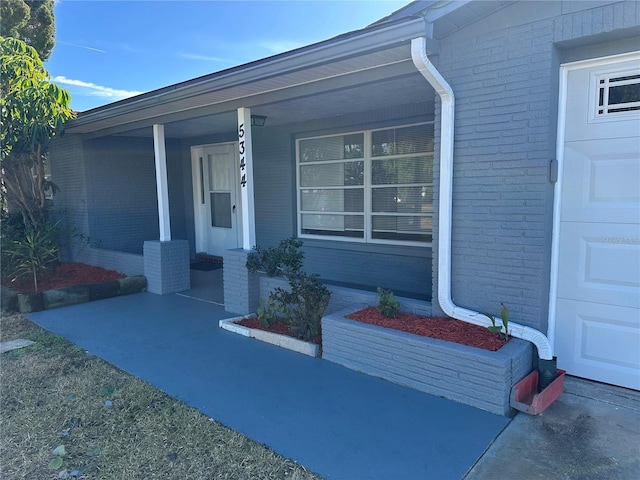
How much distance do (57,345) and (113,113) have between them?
357 cm

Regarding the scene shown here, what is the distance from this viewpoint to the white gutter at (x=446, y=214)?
355 cm

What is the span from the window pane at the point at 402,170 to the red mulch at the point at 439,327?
2.49 m

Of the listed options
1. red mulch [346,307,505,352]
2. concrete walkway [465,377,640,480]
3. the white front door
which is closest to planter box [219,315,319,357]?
red mulch [346,307,505,352]

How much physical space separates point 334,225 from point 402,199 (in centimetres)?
139

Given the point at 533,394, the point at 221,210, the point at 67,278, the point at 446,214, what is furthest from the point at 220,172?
the point at 533,394

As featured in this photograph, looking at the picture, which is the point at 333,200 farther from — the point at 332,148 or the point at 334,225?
the point at 332,148

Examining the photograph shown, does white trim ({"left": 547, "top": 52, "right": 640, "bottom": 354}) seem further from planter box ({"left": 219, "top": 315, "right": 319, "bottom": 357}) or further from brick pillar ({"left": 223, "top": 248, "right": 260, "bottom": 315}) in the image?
brick pillar ({"left": 223, "top": 248, "right": 260, "bottom": 315})

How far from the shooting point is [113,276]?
25.6ft

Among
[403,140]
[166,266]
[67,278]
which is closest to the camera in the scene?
[403,140]

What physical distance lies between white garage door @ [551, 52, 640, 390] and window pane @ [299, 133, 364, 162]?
356 centimetres

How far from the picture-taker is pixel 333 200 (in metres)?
7.31

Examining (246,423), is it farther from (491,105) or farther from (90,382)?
(491,105)

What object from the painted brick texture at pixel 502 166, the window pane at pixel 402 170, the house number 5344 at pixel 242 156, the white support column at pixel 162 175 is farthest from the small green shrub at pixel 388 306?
the white support column at pixel 162 175

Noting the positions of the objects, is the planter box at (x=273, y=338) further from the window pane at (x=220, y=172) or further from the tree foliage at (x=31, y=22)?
the tree foliage at (x=31, y=22)
